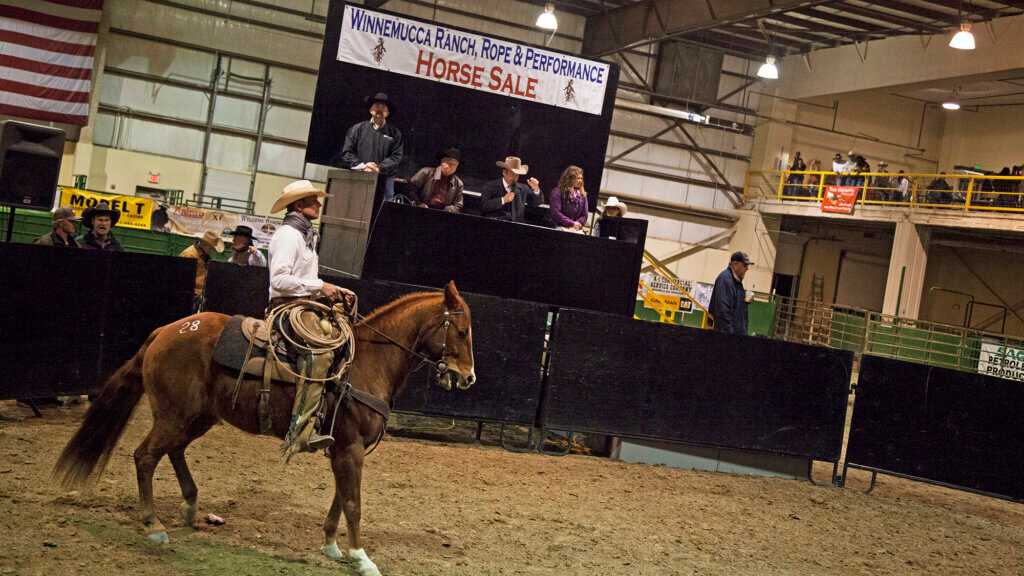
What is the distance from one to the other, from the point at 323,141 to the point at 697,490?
7.12m

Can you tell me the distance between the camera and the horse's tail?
215 inches

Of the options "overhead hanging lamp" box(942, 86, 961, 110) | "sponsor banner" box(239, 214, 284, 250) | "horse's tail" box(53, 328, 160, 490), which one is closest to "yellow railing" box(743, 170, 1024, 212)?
"overhead hanging lamp" box(942, 86, 961, 110)

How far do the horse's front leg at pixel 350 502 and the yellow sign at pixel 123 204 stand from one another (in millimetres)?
15634

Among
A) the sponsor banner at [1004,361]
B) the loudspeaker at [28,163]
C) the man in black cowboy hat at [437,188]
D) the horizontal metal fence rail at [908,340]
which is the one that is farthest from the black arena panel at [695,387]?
the sponsor banner at [1004,361]

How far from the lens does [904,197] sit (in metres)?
27.0

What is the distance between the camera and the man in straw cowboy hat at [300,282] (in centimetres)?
541

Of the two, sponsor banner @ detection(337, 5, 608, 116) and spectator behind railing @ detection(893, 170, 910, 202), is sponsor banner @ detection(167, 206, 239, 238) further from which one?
spectator behind railing @ detection(893, 170, 910, 202)

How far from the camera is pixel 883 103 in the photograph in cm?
3256

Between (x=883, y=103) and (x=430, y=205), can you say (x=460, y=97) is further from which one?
(x=883, y=103)

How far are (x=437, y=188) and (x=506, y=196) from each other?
2.78 feet

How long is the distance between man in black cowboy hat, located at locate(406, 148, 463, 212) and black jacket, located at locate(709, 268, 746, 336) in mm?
3541

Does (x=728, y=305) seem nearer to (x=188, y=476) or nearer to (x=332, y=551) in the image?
(x=332, y=551)

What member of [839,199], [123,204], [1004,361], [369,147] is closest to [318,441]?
[369,147]

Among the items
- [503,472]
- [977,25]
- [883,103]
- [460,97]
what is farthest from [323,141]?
[883,103]
